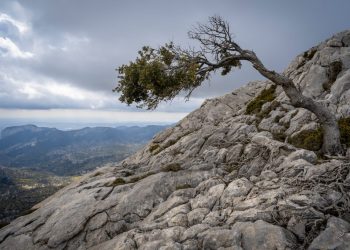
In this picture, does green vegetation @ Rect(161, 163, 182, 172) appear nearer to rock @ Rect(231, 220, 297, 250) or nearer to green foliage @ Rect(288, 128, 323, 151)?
green foliage @ Rect(288, 128, 323, 151)

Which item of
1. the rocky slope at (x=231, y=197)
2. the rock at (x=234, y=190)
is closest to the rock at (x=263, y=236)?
the rocky slope at (x=231, y=197)

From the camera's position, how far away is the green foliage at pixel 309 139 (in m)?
25.3

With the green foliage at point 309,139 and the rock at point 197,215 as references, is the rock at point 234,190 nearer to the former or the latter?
the rock at point 197,215

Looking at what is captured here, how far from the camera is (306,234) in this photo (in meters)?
15.1

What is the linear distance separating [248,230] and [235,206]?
9.78 feet

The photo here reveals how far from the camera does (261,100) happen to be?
41375 mm

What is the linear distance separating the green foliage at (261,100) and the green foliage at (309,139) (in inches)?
456

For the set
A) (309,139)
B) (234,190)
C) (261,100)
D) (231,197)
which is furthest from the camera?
(261,100)

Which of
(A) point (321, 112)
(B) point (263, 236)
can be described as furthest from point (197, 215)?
(A) point (321, 112)

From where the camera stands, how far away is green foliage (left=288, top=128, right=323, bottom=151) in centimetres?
2530

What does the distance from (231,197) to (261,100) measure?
24.3 meters

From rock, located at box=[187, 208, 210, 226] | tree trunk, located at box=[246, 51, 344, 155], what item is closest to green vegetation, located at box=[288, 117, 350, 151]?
tree trunk, located at box=[246, 51, 344, 155]

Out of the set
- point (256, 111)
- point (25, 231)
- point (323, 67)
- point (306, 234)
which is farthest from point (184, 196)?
point (323, 67)

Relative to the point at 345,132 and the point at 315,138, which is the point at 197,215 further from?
the point at 345,132
